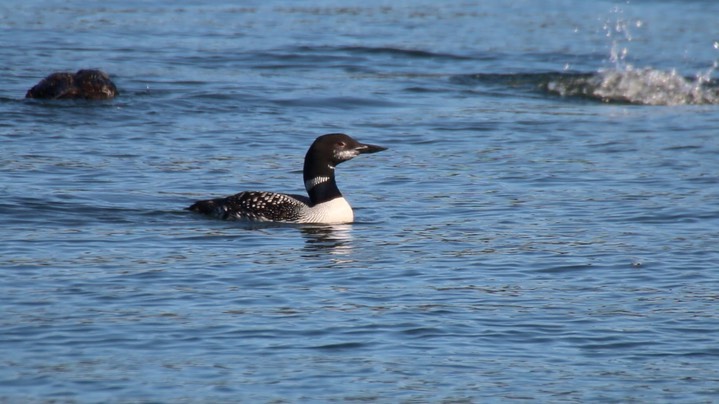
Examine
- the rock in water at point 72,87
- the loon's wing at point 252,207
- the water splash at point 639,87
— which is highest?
the rock in water at point 72,87

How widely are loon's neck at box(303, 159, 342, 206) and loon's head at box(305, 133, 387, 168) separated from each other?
26 millimetres

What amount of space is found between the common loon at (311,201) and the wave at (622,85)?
7800mm

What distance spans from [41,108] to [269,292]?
8306mm

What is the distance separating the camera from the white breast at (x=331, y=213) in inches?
472

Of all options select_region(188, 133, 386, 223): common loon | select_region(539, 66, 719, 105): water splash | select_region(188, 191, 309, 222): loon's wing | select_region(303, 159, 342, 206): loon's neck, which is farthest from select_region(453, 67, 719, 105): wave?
select_region(188, 191, 309, 222): loon's wing

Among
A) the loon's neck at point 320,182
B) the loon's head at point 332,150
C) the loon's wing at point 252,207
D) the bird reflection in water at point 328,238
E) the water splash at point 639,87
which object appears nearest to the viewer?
the bird reflection in water at point 328,238

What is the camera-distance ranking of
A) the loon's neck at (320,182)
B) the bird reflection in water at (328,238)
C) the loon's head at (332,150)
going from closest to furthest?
the bird reflection in water at (328,238)
the loon's neck at (320,182)
the loon's head at (332,150)

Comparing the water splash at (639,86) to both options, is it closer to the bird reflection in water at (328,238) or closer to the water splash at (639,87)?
the water splash at (639,87)

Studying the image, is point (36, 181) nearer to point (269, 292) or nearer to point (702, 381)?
point (269, 292)

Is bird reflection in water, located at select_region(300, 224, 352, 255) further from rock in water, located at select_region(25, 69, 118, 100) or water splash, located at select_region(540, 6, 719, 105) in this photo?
water splash, located at select_region(540, 6, 719, 105)

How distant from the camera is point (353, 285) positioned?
9672 mm


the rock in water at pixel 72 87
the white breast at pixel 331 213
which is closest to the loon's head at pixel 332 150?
the white breast at pixel 331 213

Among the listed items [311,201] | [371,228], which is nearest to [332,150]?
[311,201]

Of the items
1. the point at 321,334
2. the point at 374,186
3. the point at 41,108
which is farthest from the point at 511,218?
the point at 41,108
